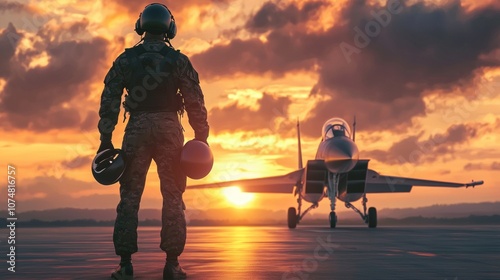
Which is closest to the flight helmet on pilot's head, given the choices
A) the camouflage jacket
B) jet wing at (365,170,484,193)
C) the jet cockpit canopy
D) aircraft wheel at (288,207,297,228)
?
the camouflage jacket

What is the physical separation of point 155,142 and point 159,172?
34 cm

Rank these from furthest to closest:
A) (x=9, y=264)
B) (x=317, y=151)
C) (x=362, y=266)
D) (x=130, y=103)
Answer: (x=317, y=151)
(x=9, y=264)
(x=362, y=266)
(x=130, y=103)

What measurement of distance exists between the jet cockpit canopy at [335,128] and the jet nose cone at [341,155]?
74.1 inches

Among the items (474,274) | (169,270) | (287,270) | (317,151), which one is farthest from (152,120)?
(317,151)

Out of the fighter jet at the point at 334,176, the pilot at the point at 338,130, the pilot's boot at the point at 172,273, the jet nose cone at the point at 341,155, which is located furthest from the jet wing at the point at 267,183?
the pilot's boot at the point at 172,273

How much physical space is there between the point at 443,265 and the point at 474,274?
127cm

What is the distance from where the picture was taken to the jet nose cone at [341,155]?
27.1 metres

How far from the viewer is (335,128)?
3006 cm

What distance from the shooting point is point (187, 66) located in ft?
26.3

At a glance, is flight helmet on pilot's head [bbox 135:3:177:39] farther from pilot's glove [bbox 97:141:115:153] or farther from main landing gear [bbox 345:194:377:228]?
main landing gear [bbox 345:194:377:228]

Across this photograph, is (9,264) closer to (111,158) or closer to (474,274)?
(111,158)

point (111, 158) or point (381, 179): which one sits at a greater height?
point (381, 179)

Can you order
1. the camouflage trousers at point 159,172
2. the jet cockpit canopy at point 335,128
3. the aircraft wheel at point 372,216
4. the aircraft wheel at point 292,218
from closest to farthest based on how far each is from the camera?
the camouflage trousers at point 159,172
the jet cockpit canopy at point 335,128
the aircraft wheel at point 372,216
the aircraft wheel at point 292,218

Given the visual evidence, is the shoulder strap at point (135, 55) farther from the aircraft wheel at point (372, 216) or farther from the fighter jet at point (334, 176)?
the aircraft wheel at point (372, 216)
